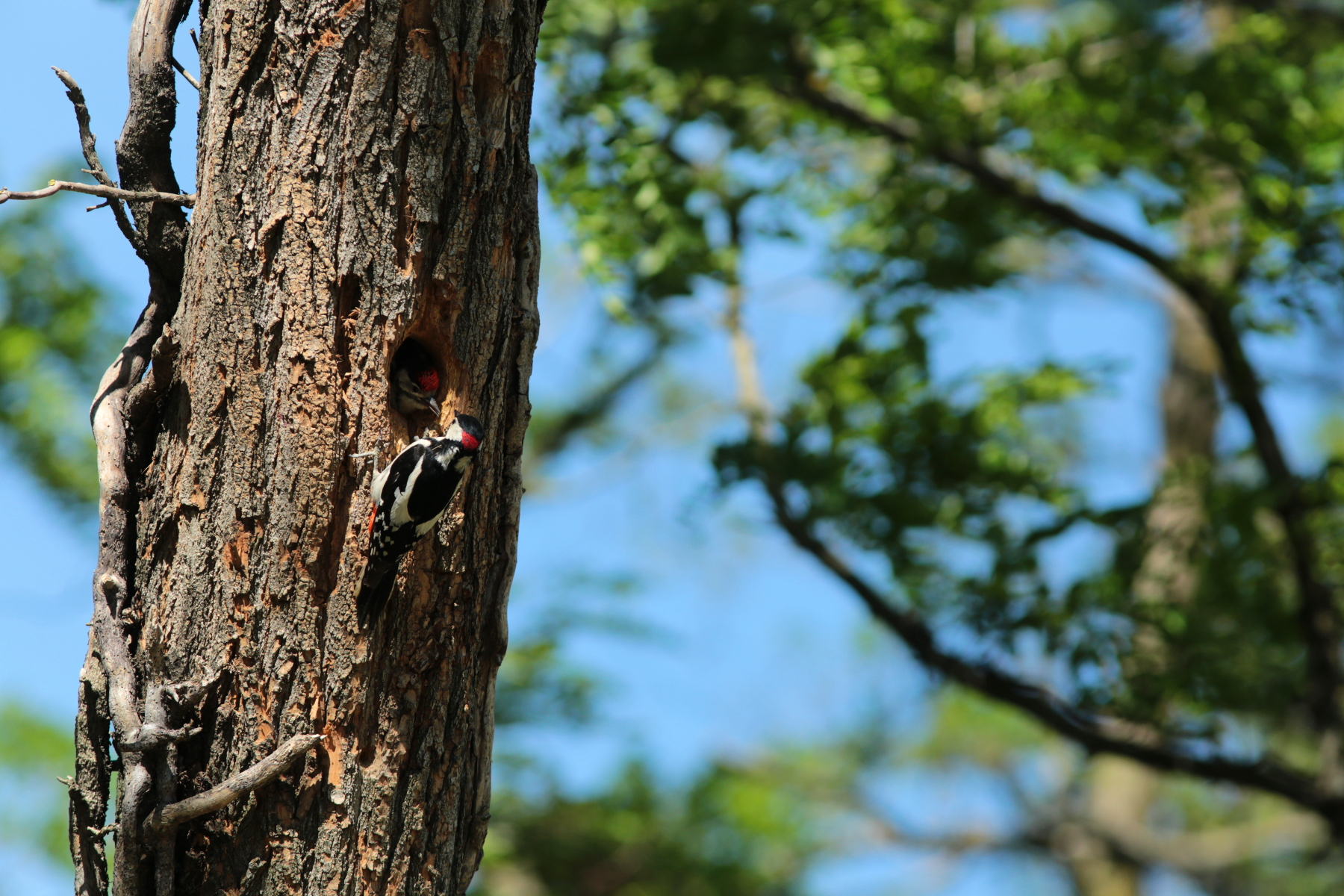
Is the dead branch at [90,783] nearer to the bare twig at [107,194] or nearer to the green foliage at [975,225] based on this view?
the bare twig at [107,194]

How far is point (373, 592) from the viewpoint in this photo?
240cm

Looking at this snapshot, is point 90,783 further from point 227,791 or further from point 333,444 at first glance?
point 333,444

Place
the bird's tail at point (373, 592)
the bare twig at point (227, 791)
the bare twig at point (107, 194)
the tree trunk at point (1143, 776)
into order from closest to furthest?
1. the bare twig at point (227, 791)
2. the bird's tail at point (373, 592)
3. the bare twig at point (107, 194)
4. the tree trunk at point (1143, 776)

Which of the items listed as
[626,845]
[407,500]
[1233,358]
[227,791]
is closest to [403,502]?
[407,500]

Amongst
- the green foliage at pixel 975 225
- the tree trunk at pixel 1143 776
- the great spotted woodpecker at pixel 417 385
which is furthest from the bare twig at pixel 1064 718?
the tree trunk at pixel 1143 776

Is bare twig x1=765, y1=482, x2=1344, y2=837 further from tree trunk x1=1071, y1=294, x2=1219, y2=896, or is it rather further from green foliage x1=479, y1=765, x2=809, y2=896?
tree trunk x1=1071, y1=294, x2=1219, y2=896

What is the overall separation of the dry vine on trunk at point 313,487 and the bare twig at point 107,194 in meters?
0.01

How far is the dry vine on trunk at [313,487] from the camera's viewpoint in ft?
7.72

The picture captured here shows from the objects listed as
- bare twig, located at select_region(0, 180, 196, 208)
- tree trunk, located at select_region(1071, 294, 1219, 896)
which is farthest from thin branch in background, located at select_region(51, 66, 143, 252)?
tree trunk, located at select_region(1071, 294, 1219, 896)

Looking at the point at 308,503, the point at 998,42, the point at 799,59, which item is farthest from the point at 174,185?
the point at 998,42

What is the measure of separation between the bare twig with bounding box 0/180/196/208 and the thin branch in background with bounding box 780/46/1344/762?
3.27 m

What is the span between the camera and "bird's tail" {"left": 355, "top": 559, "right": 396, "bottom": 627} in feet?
7.84

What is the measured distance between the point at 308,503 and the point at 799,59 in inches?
144

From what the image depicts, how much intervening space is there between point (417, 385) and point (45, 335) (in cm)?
510
